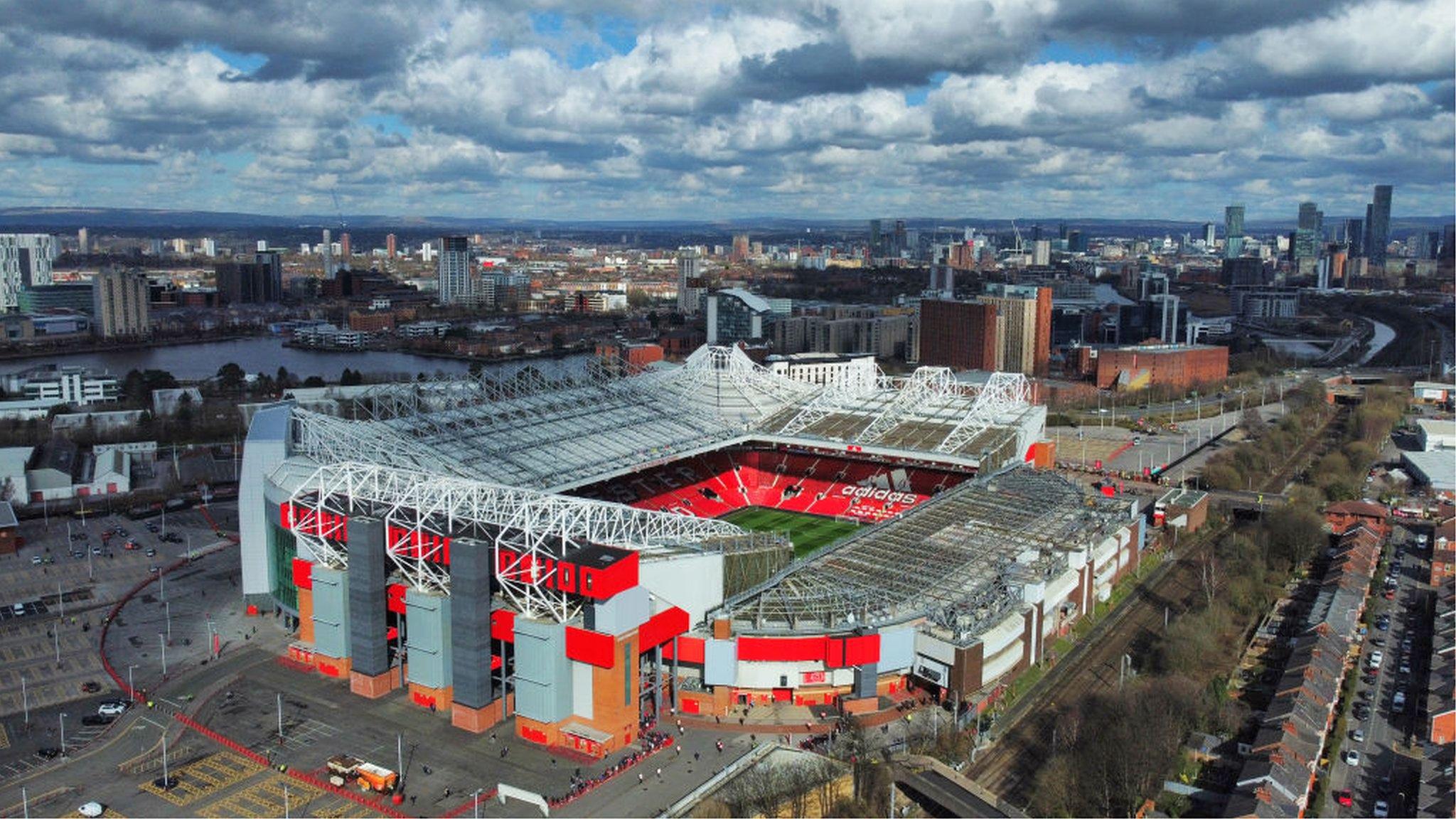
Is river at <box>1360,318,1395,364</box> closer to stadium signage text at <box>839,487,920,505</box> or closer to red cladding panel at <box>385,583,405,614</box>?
stadium signage text at <box>839,487,920,505</box>

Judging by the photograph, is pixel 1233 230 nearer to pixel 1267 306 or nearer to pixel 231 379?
pixel 1267 306

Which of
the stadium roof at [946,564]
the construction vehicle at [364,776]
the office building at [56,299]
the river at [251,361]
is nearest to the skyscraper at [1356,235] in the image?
the river at [251,361]

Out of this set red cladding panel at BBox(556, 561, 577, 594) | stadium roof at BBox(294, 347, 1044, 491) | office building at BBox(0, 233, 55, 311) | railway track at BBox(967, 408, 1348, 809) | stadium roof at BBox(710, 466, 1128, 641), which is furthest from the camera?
office building at BBox(0, 233, 55, 311)

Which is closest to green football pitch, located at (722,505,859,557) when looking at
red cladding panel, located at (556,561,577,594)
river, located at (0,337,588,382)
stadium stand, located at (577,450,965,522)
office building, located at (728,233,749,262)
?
stadium stand, located at (577,450,965,522)

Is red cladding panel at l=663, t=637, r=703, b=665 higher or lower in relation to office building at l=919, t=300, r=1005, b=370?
lower

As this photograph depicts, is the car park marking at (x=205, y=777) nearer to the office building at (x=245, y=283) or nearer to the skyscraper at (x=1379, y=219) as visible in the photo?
the office building at (x=245, y=283)
